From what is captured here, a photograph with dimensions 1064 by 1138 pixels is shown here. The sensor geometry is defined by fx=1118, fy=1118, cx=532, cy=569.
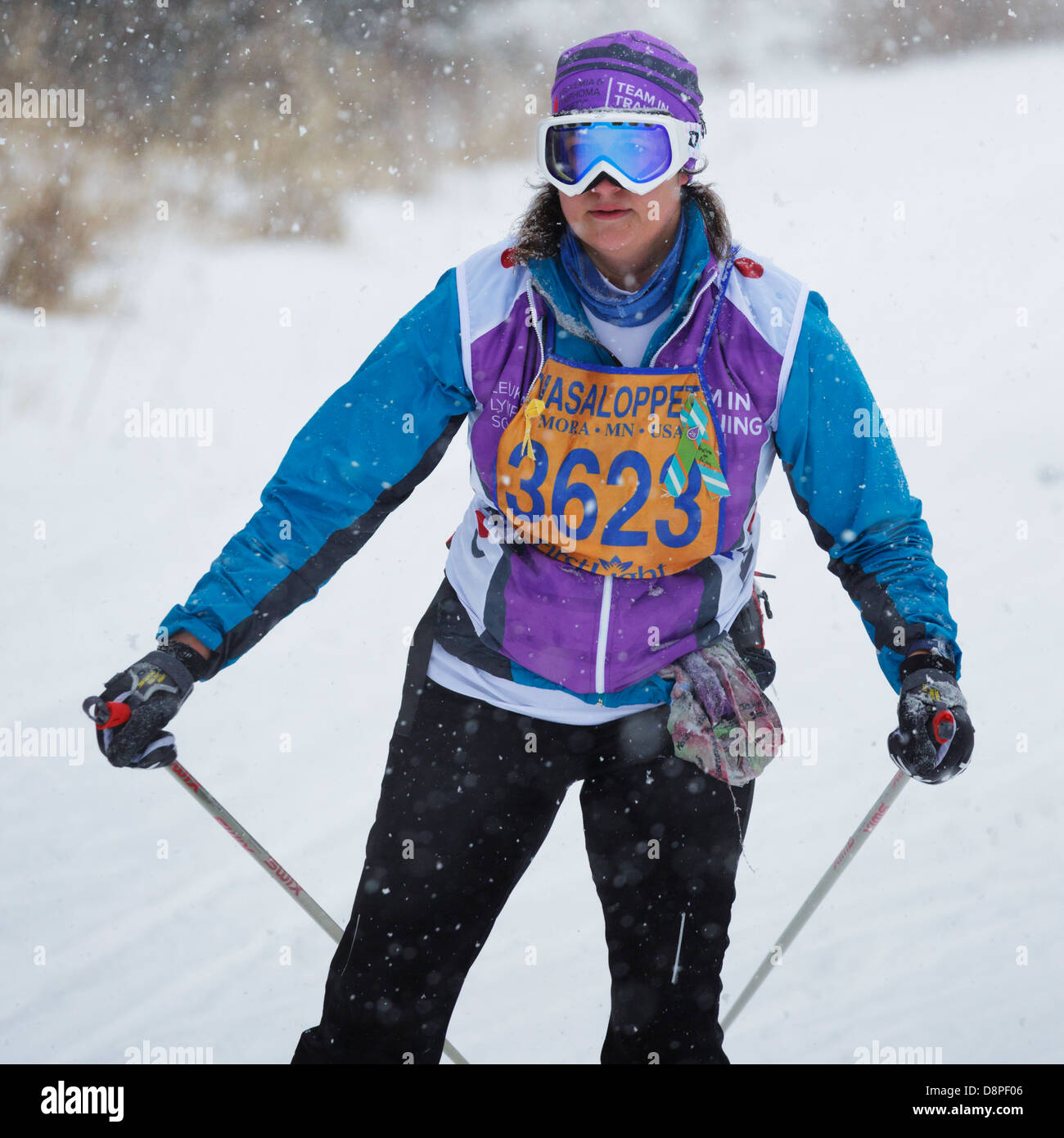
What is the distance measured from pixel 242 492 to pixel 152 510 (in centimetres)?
53

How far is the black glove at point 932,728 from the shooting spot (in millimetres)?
1919

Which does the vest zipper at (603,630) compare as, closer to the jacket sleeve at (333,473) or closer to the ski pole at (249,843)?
the jacket sleeve at (333,473)

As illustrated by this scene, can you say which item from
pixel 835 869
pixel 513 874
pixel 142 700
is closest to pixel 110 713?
pixel 142 700

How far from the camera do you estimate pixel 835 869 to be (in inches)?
97.2

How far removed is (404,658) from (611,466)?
3447 millimetres

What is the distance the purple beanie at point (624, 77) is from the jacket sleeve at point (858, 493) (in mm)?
434

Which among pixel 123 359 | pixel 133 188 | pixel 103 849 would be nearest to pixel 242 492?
pixel 123 359

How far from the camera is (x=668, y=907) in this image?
200 cm

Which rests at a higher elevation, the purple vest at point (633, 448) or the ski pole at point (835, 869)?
the purple vest at point (633, 448)

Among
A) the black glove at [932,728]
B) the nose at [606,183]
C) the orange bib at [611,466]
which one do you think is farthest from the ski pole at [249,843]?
the nose at [606,183]

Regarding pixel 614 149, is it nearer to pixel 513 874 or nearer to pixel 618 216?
pixel 618 216

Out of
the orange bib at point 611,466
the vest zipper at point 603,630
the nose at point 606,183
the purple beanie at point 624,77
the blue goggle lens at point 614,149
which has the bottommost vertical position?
the vest zipper at point 603,630

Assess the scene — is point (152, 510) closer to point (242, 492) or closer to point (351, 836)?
point (242, 492)

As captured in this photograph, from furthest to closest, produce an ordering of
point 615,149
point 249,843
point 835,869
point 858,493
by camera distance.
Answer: point 835,869
point 249,843
point 858,493
point 615,149
